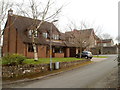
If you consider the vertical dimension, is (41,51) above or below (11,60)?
above

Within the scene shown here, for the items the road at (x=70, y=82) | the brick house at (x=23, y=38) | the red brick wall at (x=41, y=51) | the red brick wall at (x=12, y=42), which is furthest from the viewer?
the red brick wall at (x=41, y=51)

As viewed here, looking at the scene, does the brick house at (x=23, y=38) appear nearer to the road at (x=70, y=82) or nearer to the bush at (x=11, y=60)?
the bush at (x=11, y=60)

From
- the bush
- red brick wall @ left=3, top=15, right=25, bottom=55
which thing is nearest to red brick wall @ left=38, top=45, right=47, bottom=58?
red brick wall @ left=3, top=15, right=25, bottom=55

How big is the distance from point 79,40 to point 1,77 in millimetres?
19560

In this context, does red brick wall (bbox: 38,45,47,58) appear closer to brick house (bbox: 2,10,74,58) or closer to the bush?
brick house (bbox: 2,10,74,58)

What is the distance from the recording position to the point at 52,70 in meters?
19.2

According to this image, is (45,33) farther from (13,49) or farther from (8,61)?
(8,61)

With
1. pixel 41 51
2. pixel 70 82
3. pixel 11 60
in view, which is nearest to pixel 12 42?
pixel 41 51

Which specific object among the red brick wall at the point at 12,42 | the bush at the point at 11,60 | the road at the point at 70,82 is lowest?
the road at the point at 70,82

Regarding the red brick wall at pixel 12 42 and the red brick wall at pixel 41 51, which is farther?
the red brick wall at pixel 41 51

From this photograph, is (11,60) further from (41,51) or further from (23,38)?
(41,51)

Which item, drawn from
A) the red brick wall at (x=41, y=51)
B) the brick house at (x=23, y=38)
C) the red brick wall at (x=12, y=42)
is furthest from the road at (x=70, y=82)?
the red brick wall at (x=41, y=51)

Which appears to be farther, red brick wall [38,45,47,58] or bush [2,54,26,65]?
red brick wall [38,45,47,58]

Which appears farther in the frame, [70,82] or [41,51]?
[41,51]
